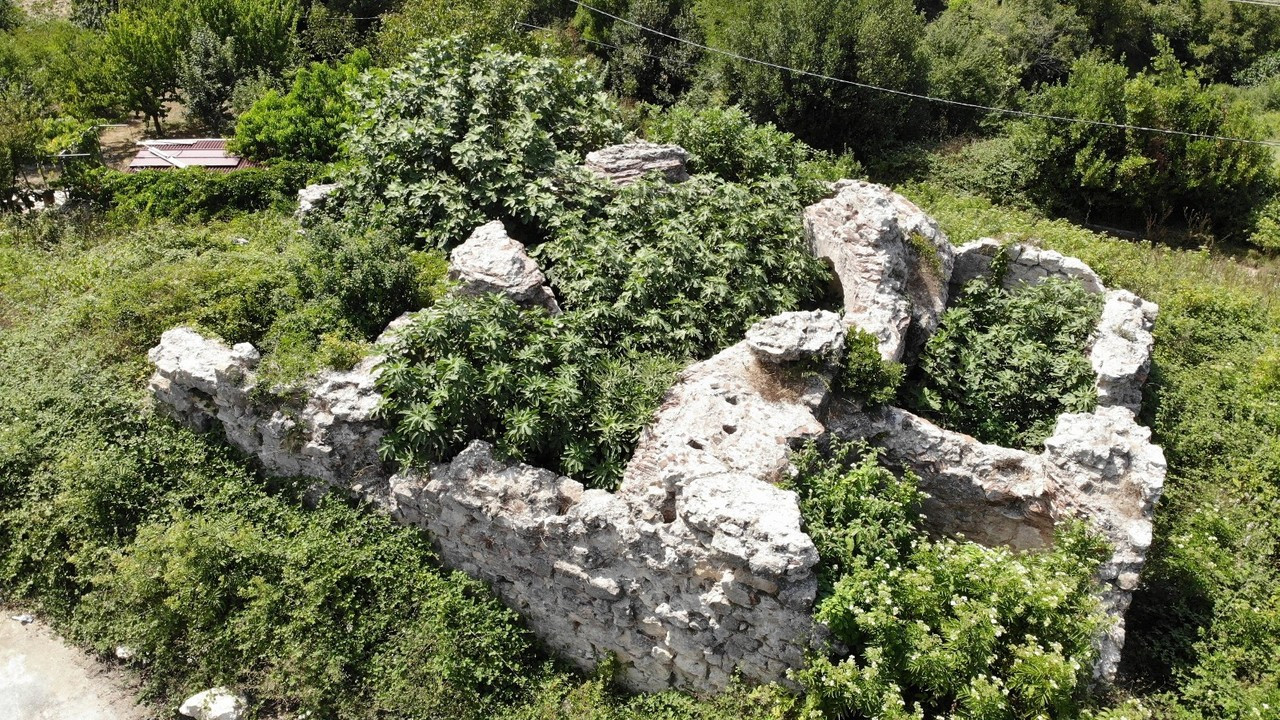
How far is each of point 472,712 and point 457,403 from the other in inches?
139

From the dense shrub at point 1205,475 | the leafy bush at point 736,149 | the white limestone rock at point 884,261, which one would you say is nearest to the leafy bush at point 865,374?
the white limestone rock at point 884,261

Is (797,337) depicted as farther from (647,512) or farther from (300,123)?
(300,123)

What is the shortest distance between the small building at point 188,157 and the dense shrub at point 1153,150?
20011mm

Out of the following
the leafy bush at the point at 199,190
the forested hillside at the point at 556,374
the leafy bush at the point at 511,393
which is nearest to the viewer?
the forested hillside at the point at 556,374

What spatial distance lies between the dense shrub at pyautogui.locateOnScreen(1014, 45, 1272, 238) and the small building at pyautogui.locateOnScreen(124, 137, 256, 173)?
20.0 m

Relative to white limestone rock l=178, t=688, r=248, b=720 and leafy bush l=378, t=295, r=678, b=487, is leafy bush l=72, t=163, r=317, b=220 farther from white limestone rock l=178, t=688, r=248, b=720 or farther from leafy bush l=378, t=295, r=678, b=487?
white limestone rock l=178, t=688, r=248, b=720

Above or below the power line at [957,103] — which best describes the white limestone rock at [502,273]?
below

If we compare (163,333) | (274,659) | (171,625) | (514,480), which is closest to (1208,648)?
(514,480)

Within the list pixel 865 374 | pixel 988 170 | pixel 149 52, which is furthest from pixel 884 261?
pixel 149 52

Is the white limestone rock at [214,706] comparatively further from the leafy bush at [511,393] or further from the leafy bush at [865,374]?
the leafy bush at [865,374]

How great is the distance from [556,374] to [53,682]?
23.5ft

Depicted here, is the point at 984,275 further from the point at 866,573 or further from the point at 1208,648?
the point at 866,573

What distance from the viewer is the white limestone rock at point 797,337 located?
9180mm

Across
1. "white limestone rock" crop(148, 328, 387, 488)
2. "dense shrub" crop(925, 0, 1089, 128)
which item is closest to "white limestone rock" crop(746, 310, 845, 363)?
"white limestone rock" crop(148, 328, 387, 488)
